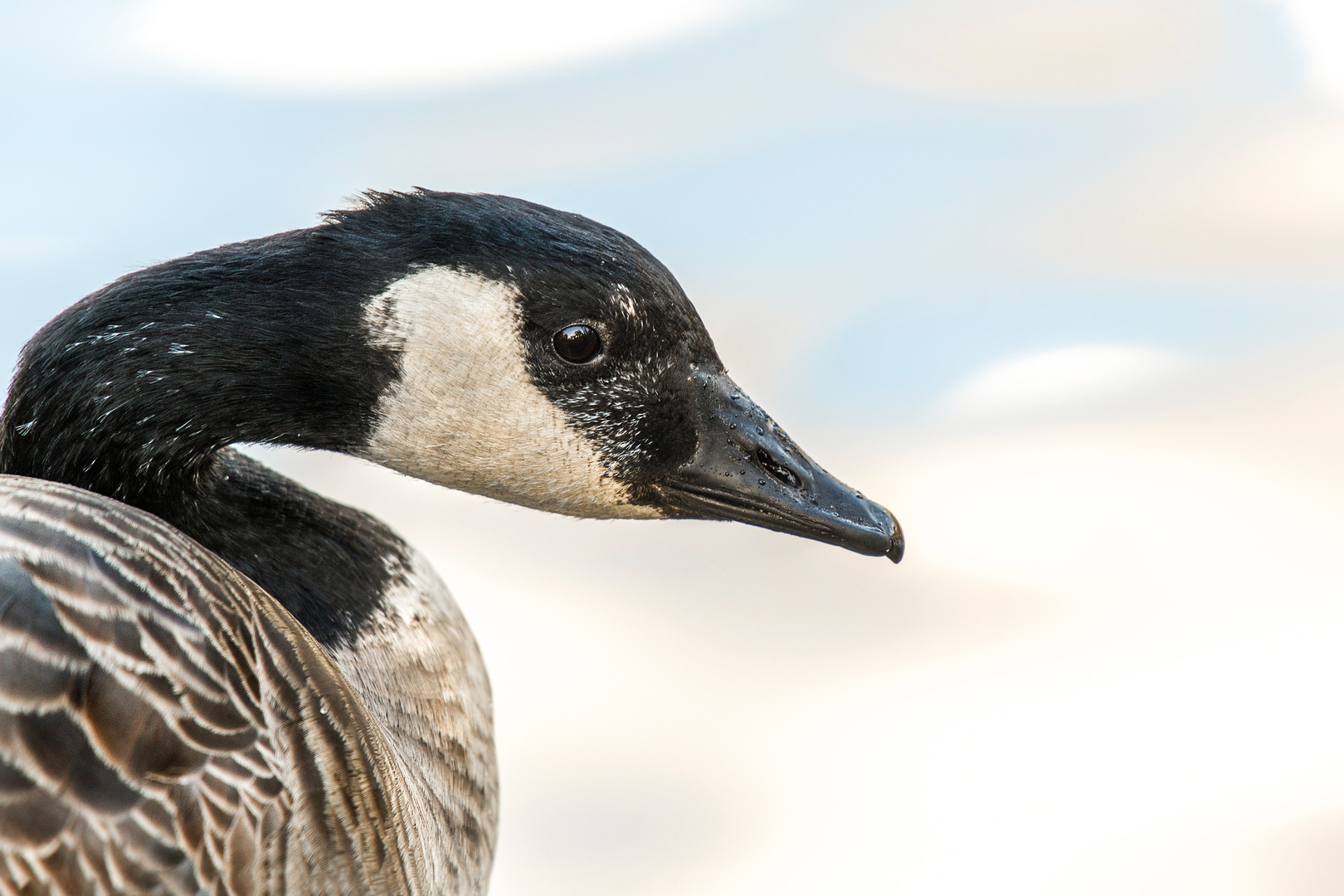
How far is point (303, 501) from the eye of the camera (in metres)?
2.06

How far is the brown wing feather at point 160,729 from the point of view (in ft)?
4.27

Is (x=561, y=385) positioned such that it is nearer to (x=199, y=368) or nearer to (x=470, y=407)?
(x=470, y=407)

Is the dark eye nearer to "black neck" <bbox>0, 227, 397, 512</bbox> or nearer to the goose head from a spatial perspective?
the goose head

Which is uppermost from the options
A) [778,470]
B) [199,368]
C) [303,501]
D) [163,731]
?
[778,470]

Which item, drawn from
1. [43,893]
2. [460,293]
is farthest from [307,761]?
[460,293]

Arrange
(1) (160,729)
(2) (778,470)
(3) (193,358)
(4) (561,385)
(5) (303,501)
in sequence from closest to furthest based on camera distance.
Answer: (1) (160,729) → (3) (193,358) → (4) (561,385) → (2) (778,470) → (5) (303,501)

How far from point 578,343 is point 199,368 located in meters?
0.47

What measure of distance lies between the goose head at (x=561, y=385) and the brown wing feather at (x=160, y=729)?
34cm

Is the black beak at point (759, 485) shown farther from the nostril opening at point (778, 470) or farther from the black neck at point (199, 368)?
the black neck at point (199, 368)

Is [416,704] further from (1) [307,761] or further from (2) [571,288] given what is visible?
(2) [571,288]

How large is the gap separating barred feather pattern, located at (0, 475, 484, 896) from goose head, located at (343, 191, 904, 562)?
33 centimetres

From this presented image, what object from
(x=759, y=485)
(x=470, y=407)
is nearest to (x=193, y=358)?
(x=470, y=407)

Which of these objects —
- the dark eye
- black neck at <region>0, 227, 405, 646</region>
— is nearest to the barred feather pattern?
black neck at <region>0, 227, 405, 646</region>

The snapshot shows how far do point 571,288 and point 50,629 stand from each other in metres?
0.72
